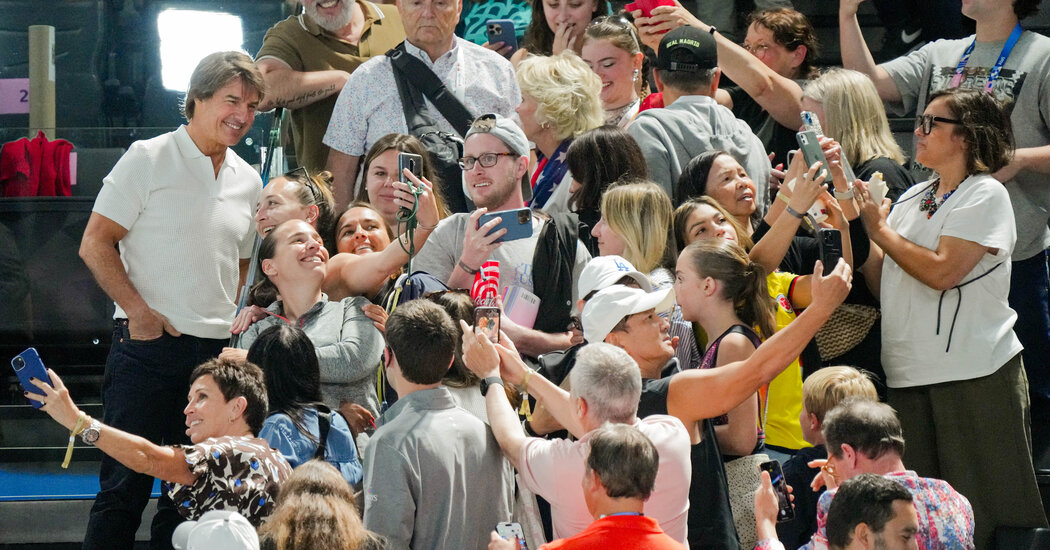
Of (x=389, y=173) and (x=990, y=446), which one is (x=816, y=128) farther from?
(x=389, y=173)

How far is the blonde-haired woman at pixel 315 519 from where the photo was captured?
314 centimetres

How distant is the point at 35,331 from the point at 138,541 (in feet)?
5.08

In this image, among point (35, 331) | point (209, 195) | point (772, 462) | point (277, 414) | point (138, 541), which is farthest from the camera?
point (35, 331)

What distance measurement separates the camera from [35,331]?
6.45 m

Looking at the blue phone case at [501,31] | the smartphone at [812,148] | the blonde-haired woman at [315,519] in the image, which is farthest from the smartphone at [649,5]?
the blonde-haired woman at [315,519]

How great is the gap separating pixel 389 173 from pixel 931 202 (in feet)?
7.13

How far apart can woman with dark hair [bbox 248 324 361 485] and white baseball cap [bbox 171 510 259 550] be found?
0.76m

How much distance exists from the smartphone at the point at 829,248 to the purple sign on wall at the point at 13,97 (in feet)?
17.0

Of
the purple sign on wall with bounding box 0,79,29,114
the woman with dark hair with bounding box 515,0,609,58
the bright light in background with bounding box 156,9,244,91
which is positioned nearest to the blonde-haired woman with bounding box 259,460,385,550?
the woman with dark hair with bounding box 515,0,609,58

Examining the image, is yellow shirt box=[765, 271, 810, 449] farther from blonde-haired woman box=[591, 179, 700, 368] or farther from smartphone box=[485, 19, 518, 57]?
smartphone box=[485, 19, 518, 57]

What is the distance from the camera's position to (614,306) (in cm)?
380

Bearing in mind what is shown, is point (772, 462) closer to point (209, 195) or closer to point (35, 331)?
point (209, 195)

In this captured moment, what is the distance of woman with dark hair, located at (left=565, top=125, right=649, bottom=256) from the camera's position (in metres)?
4.94

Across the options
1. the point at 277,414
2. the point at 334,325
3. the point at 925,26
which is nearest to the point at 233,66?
the point at 334,325
